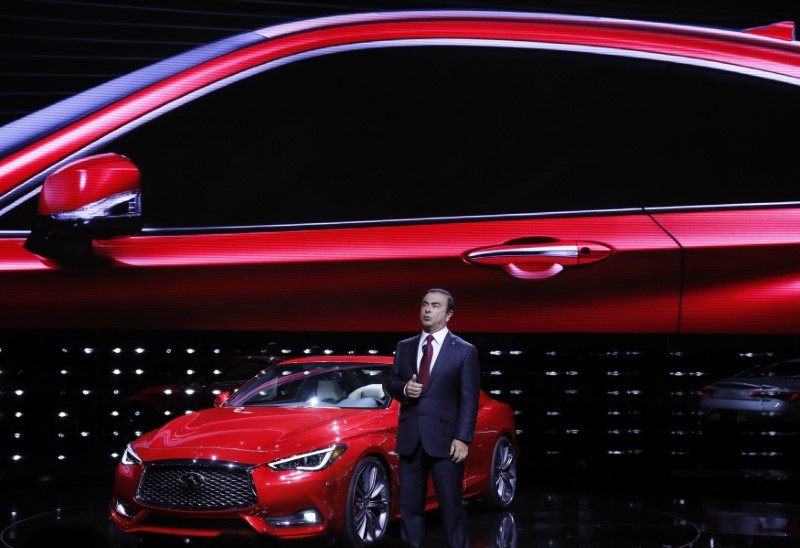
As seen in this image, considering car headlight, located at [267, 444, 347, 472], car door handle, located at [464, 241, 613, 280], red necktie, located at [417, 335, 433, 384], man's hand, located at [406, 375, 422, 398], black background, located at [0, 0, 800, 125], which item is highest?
black background, located at [0, 0, 800, 125]

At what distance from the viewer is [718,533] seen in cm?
602

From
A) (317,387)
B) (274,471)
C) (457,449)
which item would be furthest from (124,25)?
(457,449)

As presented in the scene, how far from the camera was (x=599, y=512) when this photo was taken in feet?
22.4

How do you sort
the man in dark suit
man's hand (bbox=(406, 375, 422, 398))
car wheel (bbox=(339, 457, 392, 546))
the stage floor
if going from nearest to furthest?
man's hand (bbox=(406, 375, 422, 398))
the man in dark suit
car wheel (bbox=(339, 457, 392, 546))
the stage floor

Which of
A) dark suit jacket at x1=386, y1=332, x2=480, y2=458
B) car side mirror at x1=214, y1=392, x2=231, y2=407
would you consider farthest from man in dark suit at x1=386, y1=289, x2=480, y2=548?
car side mirror at x1=214, y1=392, x2=231, y2=407

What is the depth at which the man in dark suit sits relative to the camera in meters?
4.32

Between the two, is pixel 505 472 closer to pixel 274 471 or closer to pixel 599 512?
pixel 599 512

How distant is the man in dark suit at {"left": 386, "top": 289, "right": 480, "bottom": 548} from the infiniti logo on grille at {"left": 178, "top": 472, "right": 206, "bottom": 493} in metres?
1.19

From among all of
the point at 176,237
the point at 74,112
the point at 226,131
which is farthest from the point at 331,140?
the point at 74,112

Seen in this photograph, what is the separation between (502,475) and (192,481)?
2544 millimetres

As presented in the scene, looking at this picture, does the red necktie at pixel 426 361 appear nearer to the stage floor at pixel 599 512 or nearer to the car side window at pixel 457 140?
the stage floor at pixel 599 512

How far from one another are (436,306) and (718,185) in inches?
133

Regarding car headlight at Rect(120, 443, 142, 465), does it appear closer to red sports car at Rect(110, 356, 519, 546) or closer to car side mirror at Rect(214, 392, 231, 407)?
red sports car at Rect(110, 356, 519, 546)

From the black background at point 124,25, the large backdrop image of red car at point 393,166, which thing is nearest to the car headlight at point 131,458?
the large backdrop image of red car at point 393,166
